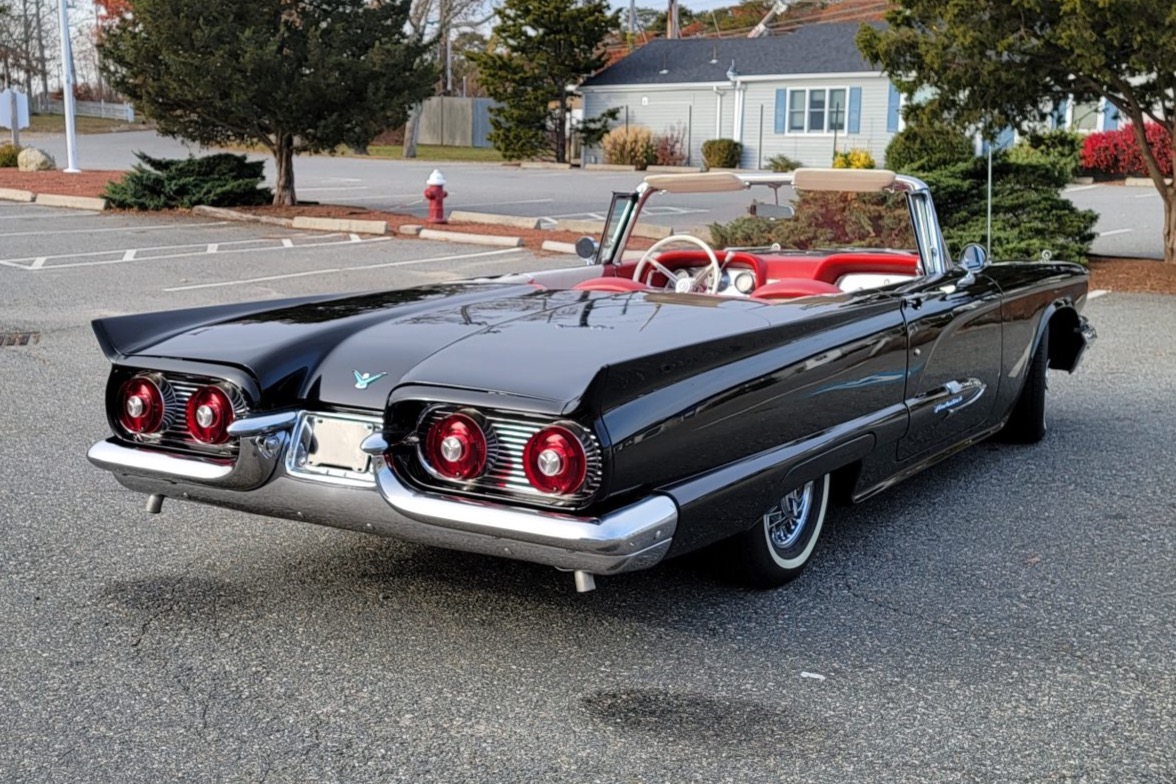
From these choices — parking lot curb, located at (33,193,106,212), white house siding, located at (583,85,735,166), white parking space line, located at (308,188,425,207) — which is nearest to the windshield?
parking lot curb, located at (33,193,106,212)

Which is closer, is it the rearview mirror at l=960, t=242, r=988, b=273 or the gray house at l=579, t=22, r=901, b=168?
the rearview mirror at l=960, t=242, r=988, b=273

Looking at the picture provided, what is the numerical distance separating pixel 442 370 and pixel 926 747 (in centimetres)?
155

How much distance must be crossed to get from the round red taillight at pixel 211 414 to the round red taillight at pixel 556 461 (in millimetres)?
993

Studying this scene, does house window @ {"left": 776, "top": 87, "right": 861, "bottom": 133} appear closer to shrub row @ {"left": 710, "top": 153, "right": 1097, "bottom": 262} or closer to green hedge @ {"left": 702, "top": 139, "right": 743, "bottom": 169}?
green hedge @ {"left": 702, "top": 139, "right": 743, "bottom": 169}

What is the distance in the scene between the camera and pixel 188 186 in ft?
67.7

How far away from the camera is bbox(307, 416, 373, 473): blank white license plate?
3621 millimetres

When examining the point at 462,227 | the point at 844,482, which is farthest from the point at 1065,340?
the point at 462,227

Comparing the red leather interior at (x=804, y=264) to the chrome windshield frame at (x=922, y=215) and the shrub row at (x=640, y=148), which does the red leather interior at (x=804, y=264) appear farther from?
the shrub row at (x=640, y=148)

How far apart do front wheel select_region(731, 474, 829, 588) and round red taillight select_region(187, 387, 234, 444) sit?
60.4 inches

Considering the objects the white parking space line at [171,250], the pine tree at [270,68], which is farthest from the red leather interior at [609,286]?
the pine tree at [270,68]

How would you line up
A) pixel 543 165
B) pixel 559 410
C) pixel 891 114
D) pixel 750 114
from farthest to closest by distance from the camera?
1. pixel 543 165
2. pixel 750 114
3. pixel 891 114
4. pixel 559 410

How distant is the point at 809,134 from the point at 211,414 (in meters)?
34.7

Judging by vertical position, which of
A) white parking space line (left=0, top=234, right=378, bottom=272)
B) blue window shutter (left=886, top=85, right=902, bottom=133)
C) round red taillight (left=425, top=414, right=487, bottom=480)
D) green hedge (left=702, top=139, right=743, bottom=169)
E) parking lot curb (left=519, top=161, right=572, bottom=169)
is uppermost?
blue window shutter (left=886, top=85, right=902, bottom=133)

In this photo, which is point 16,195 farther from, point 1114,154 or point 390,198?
point 1114,154
